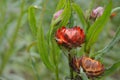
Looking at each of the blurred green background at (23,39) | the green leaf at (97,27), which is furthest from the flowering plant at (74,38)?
the blurred green background at (23,39)

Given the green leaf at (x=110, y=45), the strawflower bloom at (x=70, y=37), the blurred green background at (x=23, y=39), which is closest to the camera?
the strawflower bloom at (x=70, y=37)

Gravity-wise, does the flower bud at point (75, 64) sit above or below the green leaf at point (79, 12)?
below

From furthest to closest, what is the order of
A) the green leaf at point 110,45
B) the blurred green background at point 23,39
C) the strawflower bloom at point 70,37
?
the blurred green background at point 23,39 → the green leaf at point 110,45 → the strawflower bloom at point 70,37

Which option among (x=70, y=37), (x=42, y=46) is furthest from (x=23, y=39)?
(x=70, y=37)

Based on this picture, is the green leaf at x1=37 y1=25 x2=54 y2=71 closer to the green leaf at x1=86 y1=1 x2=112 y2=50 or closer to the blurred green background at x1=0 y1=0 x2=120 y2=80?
the green leaf at x1=86 y1=1 x2=112 y2=50

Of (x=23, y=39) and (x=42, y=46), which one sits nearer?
(x=42, y=46)

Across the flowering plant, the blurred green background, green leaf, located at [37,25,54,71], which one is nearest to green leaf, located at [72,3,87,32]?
the flowering plant

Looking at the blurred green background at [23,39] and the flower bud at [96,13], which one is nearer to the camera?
the flower bud at [96,13]

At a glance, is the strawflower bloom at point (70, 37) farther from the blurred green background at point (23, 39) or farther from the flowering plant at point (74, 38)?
the blurred green background at point (23, 39)

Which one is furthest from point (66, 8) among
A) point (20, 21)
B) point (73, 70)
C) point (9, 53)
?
point (9, 53)

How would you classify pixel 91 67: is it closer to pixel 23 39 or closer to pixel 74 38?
pixel 74 38
